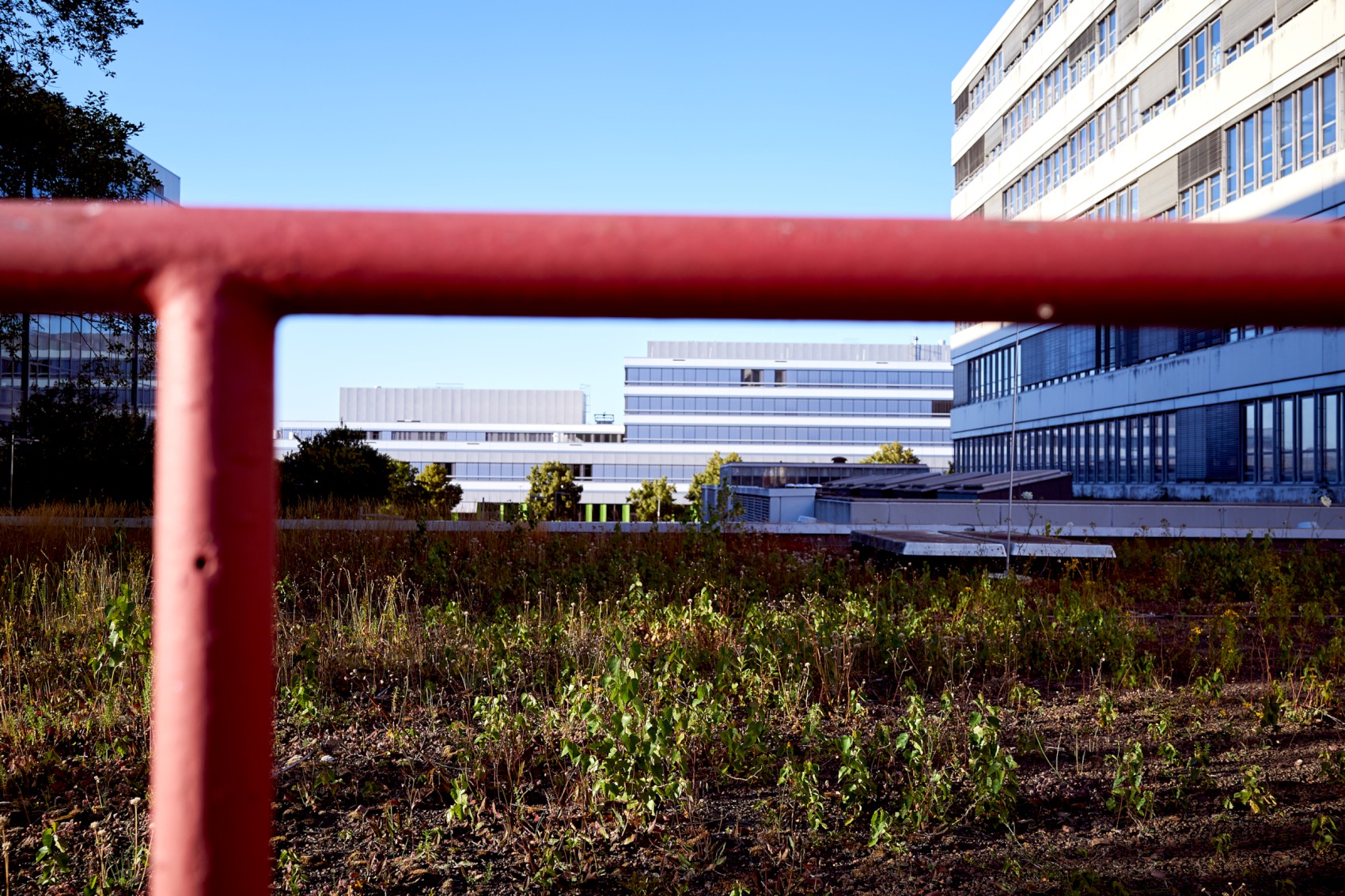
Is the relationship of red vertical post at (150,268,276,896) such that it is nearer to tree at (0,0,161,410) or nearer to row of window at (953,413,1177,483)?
tree at (0,0,161,410)

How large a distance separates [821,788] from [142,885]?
7.44ft

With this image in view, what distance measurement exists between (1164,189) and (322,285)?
32.8 m

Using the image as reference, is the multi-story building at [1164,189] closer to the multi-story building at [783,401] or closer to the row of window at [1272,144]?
the row of window at [1272,144]

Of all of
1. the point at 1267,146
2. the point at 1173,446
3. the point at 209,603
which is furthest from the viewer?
the point at 1173,446

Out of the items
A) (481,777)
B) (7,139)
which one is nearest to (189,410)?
(481,777)

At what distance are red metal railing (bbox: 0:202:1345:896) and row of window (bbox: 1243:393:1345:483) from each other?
25.1 metres

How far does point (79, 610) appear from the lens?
256 inches

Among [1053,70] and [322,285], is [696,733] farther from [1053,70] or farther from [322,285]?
[1053,70]

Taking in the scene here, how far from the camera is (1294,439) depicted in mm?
23484

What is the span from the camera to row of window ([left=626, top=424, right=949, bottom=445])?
95.7 meters

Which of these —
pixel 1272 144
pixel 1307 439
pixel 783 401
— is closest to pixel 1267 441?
pixel 1307 439

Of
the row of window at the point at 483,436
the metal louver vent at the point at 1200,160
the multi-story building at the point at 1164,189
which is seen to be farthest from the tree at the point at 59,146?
the row of window at the point at 483,436

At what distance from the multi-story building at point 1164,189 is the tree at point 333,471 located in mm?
12539

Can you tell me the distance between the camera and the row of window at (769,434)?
9569cm
